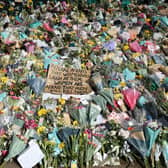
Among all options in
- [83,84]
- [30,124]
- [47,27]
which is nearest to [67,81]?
[83,84]

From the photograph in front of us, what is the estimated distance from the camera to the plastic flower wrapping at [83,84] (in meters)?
4.49

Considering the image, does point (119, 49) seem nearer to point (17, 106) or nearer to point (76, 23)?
point (76, 23)

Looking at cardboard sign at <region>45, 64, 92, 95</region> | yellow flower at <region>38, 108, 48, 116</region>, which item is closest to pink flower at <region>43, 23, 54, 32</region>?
cardboard sign at <region>45, 64, 92, 95</region>

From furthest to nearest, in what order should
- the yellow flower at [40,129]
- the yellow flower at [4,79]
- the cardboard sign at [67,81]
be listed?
the yellow flower at [4,79], the cardboard sign at [67,81], the yellow flower at [40,129]

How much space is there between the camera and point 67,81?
580 centimetres

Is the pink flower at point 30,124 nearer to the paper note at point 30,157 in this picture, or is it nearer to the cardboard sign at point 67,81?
the paper note at point 30,157

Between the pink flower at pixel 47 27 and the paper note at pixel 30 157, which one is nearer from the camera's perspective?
the paper note at pixel 30 157

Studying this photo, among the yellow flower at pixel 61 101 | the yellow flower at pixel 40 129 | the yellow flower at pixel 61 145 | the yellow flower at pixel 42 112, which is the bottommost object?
the yellow flower at pixel 61 145

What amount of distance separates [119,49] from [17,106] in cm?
245

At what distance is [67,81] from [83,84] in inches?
10.3

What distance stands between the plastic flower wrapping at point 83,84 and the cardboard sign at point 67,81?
0.02m

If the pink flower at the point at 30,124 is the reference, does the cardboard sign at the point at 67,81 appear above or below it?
above

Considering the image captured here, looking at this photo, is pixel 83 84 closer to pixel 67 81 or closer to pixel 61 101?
pixel 67 81

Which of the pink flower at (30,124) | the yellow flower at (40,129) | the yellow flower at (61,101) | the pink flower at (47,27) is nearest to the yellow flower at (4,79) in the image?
the yellow flower at (61,101)
